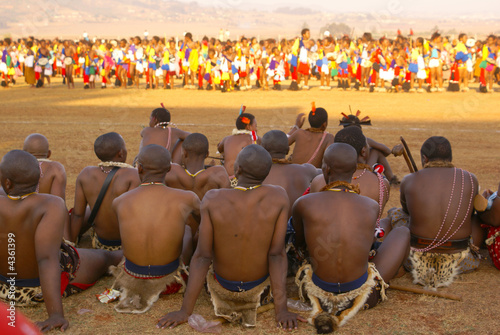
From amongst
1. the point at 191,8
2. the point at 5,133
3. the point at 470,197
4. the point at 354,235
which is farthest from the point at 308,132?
the point at 191,8

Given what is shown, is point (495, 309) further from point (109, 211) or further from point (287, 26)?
point (287, 26)

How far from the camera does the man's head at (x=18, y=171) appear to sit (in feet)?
12.4

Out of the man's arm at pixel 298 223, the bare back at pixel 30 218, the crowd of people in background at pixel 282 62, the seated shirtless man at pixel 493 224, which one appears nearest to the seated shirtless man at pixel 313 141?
the seated shirtless man at pixel 493 224

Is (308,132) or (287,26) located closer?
(308,132)

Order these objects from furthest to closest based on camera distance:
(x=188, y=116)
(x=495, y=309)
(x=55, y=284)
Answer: (x=188, y=116) → (x=495, y=309) → (x=55, y=284)

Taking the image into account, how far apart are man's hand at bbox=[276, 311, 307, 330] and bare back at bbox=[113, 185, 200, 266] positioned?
98 cm

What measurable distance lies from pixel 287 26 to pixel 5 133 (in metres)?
112

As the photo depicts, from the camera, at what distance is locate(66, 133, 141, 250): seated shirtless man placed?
191 inches

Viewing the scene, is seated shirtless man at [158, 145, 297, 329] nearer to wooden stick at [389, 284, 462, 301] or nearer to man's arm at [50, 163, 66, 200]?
wooden stick at [389, 284, 462, 301]

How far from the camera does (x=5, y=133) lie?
12.0 meters

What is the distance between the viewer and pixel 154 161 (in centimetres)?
421

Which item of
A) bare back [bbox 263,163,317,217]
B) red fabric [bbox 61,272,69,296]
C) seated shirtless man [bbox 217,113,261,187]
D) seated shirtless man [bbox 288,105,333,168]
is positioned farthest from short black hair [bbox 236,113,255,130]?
red fabric [bbox 61,272,69,296]

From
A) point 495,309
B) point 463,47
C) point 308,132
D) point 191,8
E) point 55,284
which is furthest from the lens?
point 191,8

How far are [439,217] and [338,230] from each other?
4.13ft
